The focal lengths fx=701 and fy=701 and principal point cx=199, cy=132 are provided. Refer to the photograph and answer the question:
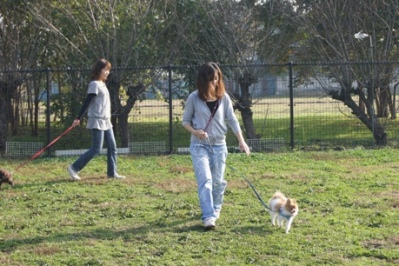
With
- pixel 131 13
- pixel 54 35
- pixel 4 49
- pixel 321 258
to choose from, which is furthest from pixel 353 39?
pixel 321 258

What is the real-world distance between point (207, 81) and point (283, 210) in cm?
145

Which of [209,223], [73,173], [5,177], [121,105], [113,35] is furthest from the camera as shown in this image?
[121,105]

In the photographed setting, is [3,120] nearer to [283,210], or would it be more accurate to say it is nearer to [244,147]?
[244,147]

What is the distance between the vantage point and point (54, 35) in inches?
572

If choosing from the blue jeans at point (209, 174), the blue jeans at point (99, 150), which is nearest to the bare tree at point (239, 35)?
the blue jeans at point (99, 150)

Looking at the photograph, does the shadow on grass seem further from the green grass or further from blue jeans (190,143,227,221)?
blue jeans (190,143,227,221)

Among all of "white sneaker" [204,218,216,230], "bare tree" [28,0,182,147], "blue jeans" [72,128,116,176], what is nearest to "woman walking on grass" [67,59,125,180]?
"blue jeans" [72,128,116,176]

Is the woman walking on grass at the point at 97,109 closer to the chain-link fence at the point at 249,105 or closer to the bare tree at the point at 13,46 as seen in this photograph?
the chain-link fence at the point at 249,105

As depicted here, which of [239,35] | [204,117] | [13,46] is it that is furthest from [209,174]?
[13,46]

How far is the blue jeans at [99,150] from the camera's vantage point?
9.54m

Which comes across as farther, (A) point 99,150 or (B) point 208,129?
(A) point 99,150

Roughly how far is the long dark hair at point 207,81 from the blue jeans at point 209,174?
1.64 feet

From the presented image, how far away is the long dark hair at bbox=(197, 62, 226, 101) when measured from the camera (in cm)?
683

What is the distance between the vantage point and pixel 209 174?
22.7 feet
